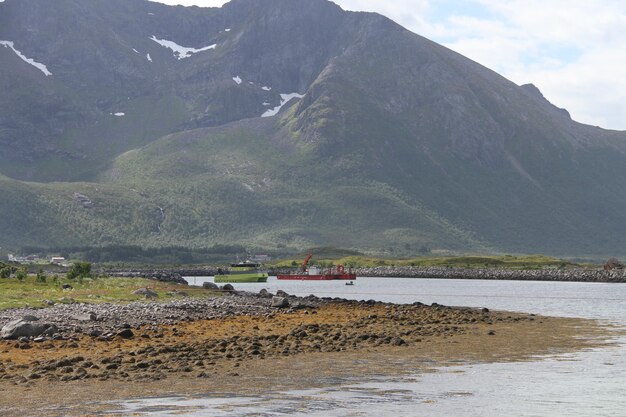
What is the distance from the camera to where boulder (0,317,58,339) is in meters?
40.1

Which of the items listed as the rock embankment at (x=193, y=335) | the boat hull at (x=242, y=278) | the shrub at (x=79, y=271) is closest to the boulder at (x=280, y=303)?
the rock embankment at (x=193, y=335)

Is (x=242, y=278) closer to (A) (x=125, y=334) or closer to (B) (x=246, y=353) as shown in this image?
(A) (x=125, y=334)

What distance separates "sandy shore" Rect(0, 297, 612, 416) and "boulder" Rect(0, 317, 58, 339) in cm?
100

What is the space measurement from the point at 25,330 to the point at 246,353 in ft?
32.5

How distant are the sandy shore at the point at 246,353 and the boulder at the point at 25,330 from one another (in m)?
1.00

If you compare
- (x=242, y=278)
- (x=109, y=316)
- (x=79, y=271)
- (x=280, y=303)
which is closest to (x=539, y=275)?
(x=242, y=278)

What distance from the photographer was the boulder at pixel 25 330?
4012 centimetres

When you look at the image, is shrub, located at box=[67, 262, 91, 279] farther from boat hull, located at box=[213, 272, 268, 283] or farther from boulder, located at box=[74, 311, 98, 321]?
boat hull, located at box=[213, 272, 268, 283]

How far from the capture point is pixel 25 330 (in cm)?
4038

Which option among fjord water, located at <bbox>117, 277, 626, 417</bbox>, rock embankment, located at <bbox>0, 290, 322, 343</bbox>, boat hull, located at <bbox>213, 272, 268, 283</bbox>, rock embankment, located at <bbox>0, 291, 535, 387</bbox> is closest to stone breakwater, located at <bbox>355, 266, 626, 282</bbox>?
boat hull, located at <bbox>213, 272, 268, 283</bbox>

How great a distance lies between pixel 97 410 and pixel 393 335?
2499 cm

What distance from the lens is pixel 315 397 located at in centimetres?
2894

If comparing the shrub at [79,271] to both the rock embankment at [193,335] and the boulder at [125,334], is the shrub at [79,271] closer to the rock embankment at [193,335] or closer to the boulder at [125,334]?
the rock embankment at [193,335]

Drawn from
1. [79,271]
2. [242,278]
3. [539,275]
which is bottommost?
[242,278]
